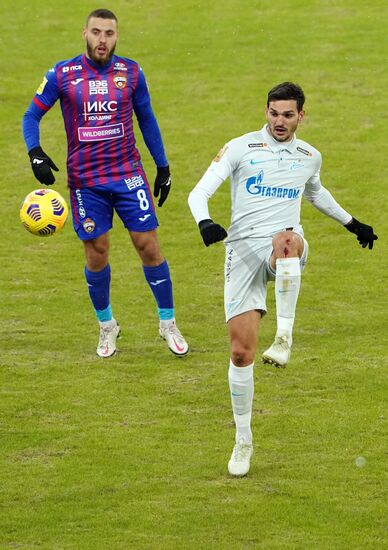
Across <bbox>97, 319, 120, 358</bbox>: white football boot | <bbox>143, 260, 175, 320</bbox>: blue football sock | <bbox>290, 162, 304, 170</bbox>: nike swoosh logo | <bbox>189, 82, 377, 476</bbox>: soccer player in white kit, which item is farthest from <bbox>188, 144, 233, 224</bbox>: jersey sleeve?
<bbox>97, 319, 120, 358</bbox>: white football boot

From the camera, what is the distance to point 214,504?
8.93m

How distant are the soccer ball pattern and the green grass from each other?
1.40 metres

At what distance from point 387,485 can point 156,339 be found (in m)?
4.88

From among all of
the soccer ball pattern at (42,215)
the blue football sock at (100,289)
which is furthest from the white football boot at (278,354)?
the soccer ball pattern at (42,215)

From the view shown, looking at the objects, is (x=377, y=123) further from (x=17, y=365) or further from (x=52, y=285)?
(x=17, y=365)

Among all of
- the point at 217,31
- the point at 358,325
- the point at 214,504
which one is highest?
the point at 214,504

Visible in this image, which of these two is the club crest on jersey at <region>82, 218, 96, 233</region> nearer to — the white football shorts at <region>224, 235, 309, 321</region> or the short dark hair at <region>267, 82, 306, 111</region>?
the white football shorts at <region>224, 235, 309, 321</region>

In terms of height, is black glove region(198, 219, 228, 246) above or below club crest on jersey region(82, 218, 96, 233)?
above

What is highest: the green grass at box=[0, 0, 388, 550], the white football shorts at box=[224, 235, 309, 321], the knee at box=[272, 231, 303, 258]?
the knee at box=[272, 231, 303, 258]

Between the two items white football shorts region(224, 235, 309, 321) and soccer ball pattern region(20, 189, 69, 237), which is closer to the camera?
white football shorts region(224, 235, 309, 321)

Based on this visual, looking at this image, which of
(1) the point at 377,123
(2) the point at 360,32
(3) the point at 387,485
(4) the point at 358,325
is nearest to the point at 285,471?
(3) the point at 387,485

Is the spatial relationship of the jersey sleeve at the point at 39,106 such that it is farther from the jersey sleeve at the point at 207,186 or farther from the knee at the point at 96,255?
the jersey sleeve at the point at 207,186

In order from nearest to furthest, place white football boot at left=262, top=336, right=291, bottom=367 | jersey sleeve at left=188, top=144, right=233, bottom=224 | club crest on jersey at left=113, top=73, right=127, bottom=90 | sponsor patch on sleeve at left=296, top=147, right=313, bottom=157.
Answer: white football boot at left=262, top=336, right=291, bottom=367 → jersey sleeve at left=188, top=144, right=233, bottom=224 → sponsor patch on sleeve at left=296, top=147, right=313, bottom=157 → club crest on jersey at left=113, top=73, right=127, bottom=90

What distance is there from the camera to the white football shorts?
9.45 metres
